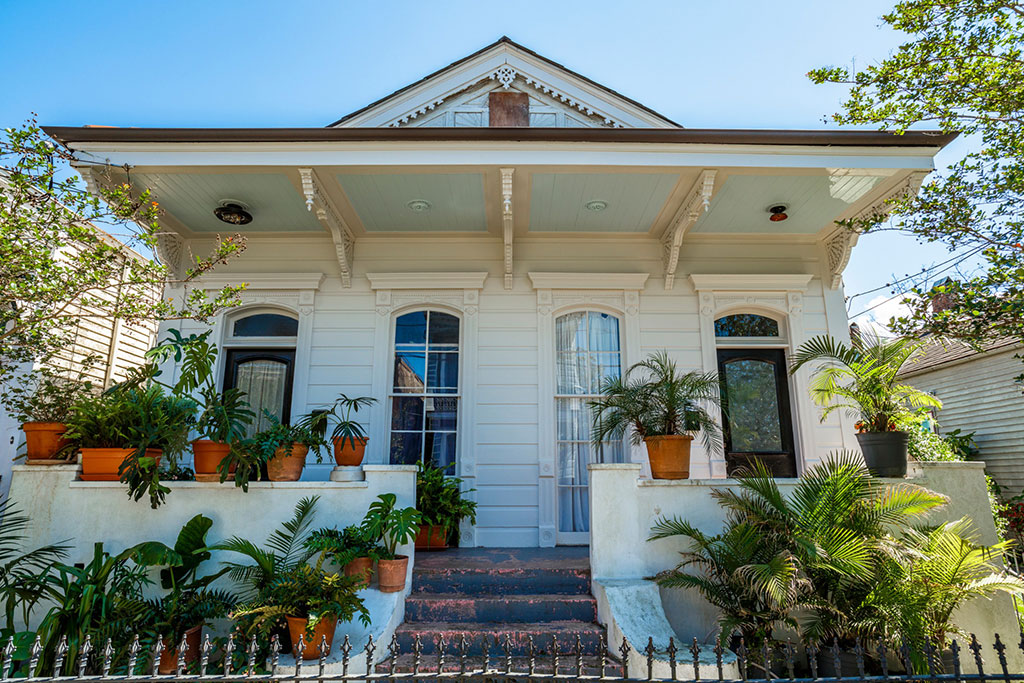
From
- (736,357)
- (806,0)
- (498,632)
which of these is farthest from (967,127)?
(498,632)

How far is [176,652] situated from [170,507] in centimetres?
119

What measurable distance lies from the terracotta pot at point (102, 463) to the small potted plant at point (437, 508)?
8.17ft

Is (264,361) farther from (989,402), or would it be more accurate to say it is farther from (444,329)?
(989,402)

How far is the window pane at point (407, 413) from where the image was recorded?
664cm

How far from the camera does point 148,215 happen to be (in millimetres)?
4539

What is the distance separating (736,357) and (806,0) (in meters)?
3.66

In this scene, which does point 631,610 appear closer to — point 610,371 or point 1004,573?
point 1004,573

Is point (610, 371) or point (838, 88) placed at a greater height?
point (838, 88)

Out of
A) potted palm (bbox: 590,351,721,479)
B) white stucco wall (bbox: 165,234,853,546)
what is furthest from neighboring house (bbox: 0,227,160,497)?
potted palm (bbox: 590,351,721,479)

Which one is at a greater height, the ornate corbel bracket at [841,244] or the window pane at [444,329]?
the ornate corbel bracket at [841,244]

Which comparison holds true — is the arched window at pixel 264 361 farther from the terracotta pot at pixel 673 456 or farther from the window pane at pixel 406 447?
the terracotta pot at pixel 673 456

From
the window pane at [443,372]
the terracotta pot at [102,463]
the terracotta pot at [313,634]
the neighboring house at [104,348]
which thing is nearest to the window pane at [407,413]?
the window pane at [443,372]

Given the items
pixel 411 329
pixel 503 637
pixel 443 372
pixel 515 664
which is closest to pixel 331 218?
pixel 411 329

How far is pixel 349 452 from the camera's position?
5.04 meters
